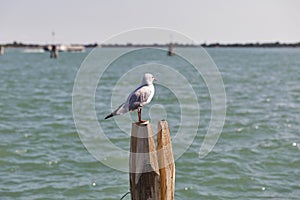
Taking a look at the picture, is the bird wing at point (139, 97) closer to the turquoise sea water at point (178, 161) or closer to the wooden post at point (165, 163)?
the wooden post at point (165, 163)

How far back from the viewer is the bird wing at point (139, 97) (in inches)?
216

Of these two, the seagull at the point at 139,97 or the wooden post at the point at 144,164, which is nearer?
the wooden post at the point at 144,164

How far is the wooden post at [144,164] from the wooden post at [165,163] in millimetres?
78

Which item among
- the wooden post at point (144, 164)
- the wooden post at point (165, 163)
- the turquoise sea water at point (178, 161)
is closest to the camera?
the wooden post at point (144, 164)

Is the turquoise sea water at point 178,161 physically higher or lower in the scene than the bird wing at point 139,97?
lower

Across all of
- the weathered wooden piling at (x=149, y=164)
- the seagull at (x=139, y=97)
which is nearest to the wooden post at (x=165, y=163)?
the weathered wooden piling at (x=149, y=164)

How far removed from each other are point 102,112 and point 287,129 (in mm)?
8570

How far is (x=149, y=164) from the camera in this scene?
203 inches

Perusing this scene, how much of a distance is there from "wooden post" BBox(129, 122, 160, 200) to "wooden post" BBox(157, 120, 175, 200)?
78 mm

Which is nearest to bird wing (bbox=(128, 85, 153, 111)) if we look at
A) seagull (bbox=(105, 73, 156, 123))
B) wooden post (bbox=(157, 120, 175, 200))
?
seagull (bbox=(105, 73, 156, 123))

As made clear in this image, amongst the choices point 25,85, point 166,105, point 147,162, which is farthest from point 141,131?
point 25,85

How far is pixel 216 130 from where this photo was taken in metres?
15.6

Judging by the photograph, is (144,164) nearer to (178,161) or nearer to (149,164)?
(149,164)

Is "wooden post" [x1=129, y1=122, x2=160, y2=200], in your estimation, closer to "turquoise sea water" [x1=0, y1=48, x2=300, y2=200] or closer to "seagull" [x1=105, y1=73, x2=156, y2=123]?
"seagull" [x1=105, y1=73, x2=156, y2=123]
